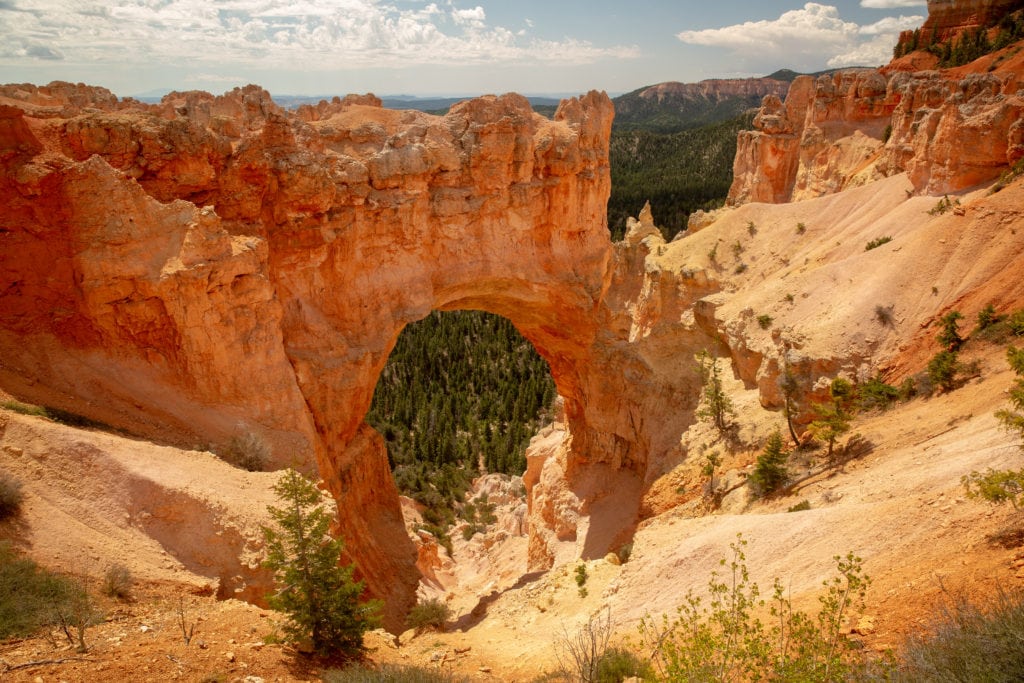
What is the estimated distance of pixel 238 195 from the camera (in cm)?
1712

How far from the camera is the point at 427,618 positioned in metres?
17.9

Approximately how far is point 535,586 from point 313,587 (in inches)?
435

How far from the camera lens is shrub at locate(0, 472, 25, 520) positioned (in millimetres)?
9898

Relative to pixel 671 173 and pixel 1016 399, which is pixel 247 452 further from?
pixel 671 173

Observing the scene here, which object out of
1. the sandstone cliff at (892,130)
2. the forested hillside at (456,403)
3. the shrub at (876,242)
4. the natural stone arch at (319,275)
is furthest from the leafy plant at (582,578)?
the sandstone cliff at (892,130)

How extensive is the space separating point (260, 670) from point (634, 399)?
19.6 meters

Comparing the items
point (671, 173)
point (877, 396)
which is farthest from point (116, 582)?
point (671, 173)

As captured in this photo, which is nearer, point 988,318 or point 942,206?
point 988,318

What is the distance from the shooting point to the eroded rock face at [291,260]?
14.0 m

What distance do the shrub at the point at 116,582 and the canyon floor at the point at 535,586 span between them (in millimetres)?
194

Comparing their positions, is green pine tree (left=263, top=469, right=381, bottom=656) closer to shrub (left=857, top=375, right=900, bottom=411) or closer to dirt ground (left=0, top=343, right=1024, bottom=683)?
dirt ground (left=0, top=343, right=1024, bottom=683)

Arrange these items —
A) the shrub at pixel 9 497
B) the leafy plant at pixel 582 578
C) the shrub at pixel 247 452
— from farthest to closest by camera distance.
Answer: the leafy plant at pixel 582 578, the shrub at pixel 247 452, the shrub at pixel 9 497

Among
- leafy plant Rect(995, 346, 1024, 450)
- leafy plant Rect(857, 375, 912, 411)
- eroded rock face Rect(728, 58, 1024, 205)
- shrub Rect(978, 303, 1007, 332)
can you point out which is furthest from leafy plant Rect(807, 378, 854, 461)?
eroded rock face Rect(728, 58, 1024, 205)

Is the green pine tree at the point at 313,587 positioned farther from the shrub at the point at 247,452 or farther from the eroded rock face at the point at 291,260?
the eroded rock face at the point at 291,260
